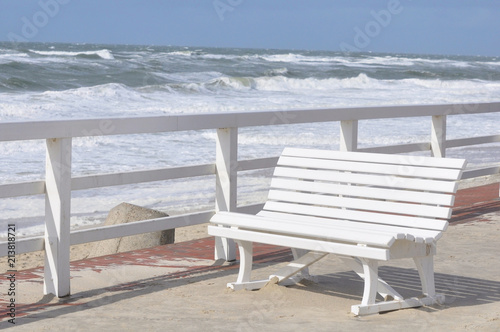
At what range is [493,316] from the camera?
167 inches

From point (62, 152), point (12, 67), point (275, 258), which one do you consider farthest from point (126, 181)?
point (12, 67)

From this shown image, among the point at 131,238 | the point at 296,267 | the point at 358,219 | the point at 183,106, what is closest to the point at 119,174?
the point at 296,267

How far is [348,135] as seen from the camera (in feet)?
19.9

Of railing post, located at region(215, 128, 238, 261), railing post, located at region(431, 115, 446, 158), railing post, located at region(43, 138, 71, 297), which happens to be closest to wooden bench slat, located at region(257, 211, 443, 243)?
railing post, located at region(215, 128, 238, 261)

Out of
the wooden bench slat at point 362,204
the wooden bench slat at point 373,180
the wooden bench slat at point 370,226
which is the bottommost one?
the wooden bench slat at point 370,226

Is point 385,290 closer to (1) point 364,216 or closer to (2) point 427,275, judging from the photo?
(2) point 427,275

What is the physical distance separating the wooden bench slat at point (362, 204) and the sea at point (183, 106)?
5.35 ft

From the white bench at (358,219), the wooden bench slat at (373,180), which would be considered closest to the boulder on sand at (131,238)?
the white bench at (358,219)

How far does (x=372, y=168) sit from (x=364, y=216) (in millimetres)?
296

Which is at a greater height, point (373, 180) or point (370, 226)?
point (373, 180)

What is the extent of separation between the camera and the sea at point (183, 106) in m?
10.8

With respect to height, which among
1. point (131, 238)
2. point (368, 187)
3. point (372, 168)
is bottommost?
point (131, 238)

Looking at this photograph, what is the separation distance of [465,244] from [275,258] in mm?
1533

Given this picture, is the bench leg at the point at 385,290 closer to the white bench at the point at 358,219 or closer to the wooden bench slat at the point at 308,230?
the white bench at the point at 358,219
